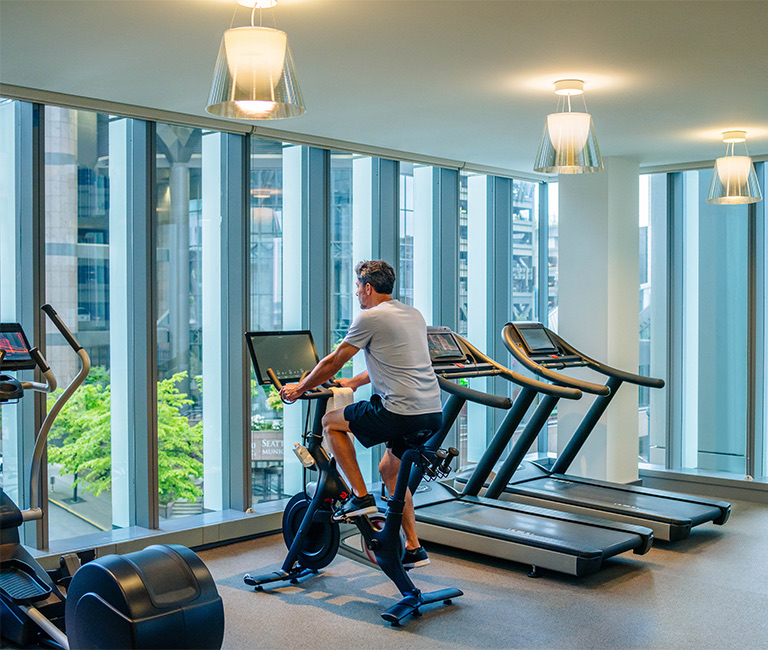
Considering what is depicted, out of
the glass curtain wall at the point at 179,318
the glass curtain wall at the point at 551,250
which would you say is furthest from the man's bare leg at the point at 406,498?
the glass curtain wall at the point at 551,250

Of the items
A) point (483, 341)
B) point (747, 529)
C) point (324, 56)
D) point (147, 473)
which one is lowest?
point (747, 529)

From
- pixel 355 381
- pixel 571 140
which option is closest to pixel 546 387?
pixel 355 381

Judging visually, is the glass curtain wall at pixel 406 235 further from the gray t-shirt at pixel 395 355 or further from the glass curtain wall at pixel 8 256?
the glass curtain wall at pixel 8 256

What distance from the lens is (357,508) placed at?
4.29m

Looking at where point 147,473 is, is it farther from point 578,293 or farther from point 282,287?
point 578,293

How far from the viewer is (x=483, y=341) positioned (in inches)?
308

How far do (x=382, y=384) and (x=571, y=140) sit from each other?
1662 mm

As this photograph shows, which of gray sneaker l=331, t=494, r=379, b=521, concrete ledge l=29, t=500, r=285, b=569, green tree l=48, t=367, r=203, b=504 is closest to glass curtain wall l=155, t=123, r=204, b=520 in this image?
green tree l=48, t=367, r=203, b=504

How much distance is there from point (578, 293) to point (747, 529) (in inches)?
87.4

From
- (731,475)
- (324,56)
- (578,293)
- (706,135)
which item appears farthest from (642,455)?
(324,56)

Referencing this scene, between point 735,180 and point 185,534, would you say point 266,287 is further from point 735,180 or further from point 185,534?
point 735,180

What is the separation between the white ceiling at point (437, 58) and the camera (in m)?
3.34

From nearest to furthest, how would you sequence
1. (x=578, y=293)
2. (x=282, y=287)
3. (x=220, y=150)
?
(x=220, y=150), (x=282, y=287), (x=578, y=293)

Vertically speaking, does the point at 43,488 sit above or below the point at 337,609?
above
